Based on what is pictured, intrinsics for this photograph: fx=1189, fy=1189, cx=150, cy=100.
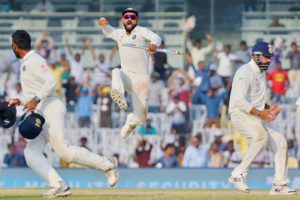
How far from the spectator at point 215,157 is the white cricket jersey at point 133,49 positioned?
19.5 feet

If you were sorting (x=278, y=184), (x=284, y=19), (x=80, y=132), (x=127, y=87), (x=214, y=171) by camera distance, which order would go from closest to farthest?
(x=278, y=184)
(x=127, y=87)
(x=214, y=171)
(x=80, y=132)
(x=284, y=19)

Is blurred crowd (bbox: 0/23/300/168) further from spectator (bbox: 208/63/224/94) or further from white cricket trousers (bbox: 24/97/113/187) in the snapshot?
white cricket trousers (bbox: 24/97/113/187)

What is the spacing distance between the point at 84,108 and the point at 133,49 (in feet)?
23.4

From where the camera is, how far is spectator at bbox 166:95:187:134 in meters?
23.5

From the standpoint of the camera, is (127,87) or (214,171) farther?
(214,171)

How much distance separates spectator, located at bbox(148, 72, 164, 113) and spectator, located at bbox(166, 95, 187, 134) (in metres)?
0.30

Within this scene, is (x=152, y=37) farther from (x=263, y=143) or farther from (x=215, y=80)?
(x=215, y=80)

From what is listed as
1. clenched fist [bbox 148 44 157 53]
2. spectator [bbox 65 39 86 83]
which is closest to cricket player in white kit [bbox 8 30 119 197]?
clenched fist [bbox 148 44 157 53]

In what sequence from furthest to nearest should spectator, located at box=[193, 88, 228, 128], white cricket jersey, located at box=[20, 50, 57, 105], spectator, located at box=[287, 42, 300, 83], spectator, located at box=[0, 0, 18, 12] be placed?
spectator, located at box=[0, 0, 18, 12] → spectator, located at box=[287, 42, 300, 83] → spectator, located at box=[193, 88, 228, 128] → white cricket jersey, located at box=[20, 50, 57, 105]

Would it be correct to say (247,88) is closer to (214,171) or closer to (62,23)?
(214,171)

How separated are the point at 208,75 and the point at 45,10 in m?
4.17

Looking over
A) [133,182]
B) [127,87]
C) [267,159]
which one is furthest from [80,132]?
[127,87]

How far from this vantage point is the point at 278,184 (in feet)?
50.4

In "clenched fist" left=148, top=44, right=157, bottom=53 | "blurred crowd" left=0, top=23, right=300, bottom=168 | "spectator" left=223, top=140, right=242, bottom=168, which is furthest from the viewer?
"blurred crowd" left=0, top=23, right=300, bottom=168
